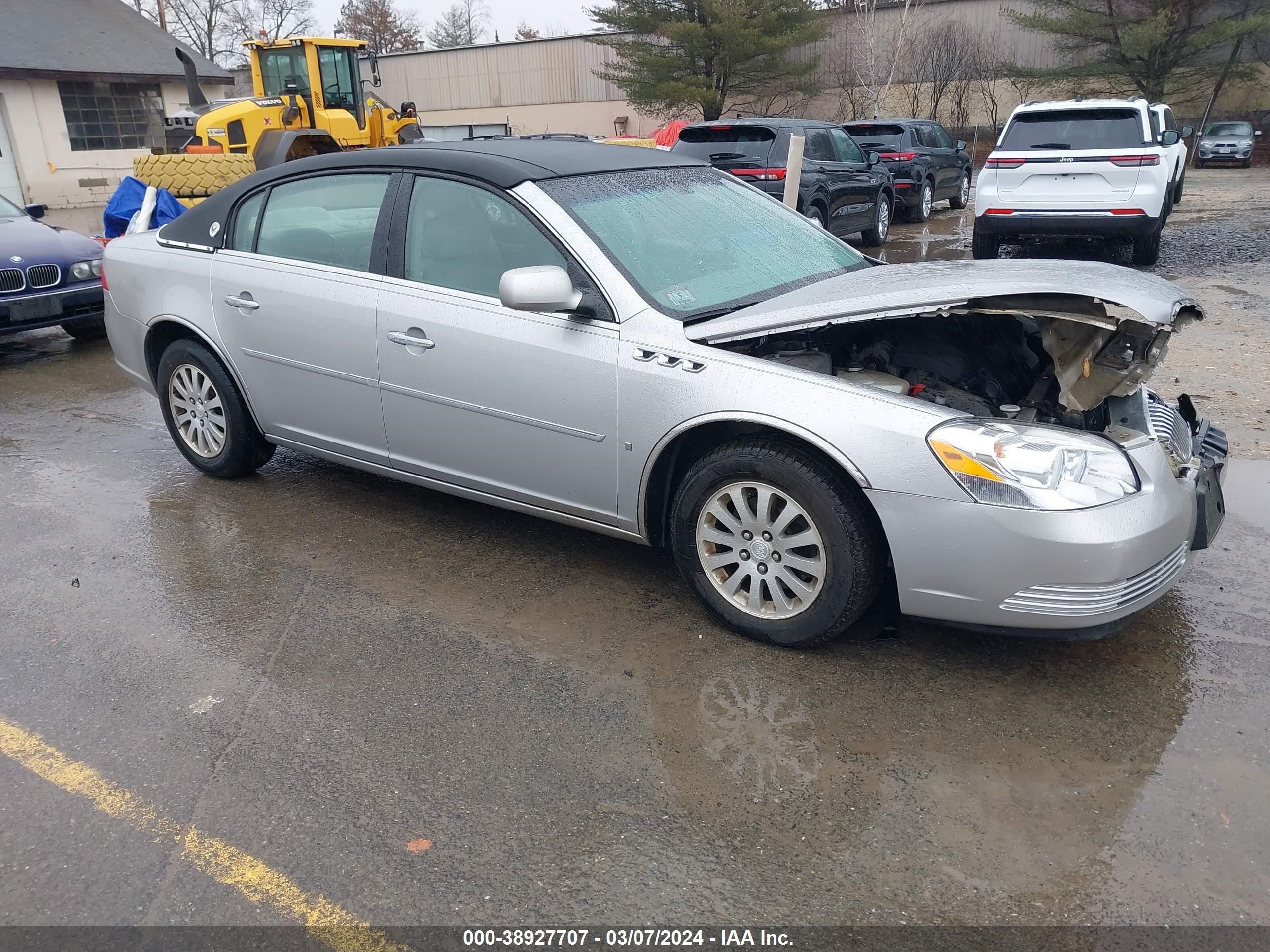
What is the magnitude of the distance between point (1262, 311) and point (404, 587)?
328 inches

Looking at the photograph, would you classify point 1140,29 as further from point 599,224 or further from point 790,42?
point 599,224

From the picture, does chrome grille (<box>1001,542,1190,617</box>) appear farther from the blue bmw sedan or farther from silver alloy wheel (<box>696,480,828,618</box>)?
the blue bmw sedan

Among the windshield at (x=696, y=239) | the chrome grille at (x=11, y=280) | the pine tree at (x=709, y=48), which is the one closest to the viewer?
the windshield at (x=696, y=239)

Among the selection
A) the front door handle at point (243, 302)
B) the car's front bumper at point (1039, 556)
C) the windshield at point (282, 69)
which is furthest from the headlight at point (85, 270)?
the windshield at point (282, 69)

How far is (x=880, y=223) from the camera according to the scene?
45.5 ft

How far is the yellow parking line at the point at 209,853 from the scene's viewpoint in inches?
94.0

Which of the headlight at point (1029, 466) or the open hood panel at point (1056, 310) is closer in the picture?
the headlight at point (1029, 466)

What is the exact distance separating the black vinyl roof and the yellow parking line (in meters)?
2.57

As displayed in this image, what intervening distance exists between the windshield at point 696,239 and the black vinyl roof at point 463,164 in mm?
95

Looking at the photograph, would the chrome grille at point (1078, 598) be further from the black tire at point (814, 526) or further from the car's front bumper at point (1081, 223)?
the car's front bumper at point (1081, 223)

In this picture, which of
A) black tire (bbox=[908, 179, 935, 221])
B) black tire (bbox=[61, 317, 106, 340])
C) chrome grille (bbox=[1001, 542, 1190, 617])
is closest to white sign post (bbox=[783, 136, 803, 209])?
chrome grille (bbox=[1001, 542, 1190, 617])

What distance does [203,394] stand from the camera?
5.12 metres

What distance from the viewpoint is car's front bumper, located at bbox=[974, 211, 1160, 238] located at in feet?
34.2

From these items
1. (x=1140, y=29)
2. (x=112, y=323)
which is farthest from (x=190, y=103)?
(x=1140, y=29)
